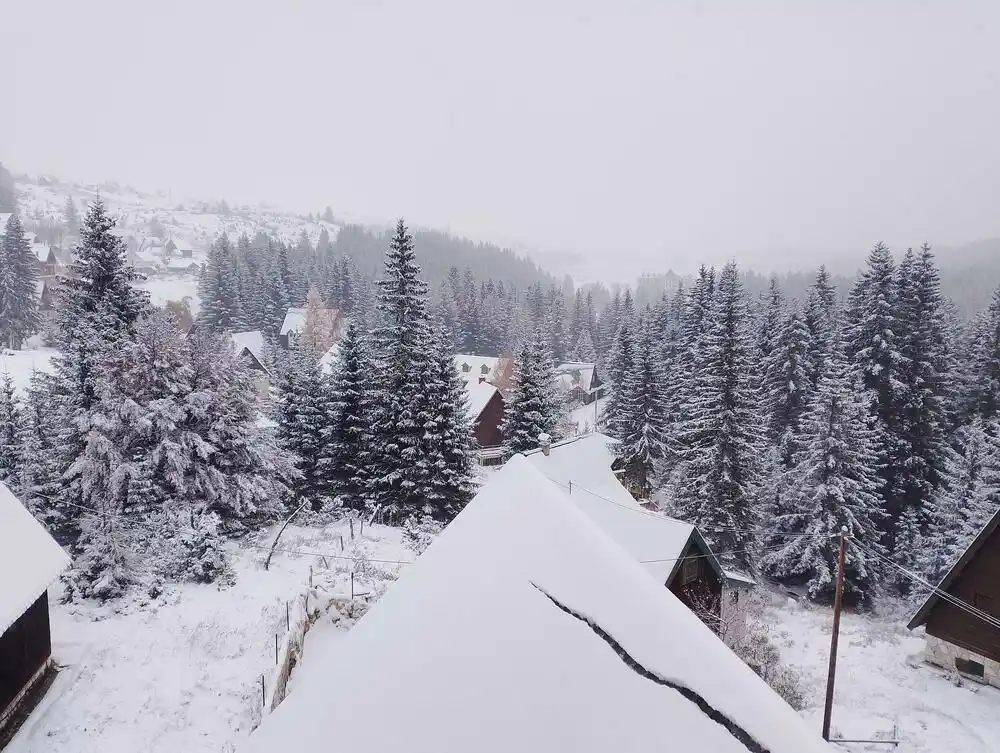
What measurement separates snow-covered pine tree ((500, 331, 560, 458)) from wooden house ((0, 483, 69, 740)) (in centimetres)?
2294

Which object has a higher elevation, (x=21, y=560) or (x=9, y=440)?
(x=9, y=440)

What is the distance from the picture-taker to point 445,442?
25156 mm

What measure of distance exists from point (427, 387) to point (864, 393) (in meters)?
23.6

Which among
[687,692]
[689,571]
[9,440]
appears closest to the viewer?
[687,692]

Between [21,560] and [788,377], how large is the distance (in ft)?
125

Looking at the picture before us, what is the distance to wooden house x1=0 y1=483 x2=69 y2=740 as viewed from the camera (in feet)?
33.6

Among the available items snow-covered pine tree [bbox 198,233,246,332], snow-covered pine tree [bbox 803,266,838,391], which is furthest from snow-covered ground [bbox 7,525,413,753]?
snow-covered pine tree [bbox 198,233,246,332]

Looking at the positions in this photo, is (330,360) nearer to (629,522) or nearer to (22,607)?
(629,522)

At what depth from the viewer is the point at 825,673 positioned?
17188 mm

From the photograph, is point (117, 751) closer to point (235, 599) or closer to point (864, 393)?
point (235, 599)

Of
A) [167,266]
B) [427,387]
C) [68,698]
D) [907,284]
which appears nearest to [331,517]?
[427,387]

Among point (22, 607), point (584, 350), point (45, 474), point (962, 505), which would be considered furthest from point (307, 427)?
point (584, 350)

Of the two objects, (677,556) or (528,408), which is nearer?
(677,556)

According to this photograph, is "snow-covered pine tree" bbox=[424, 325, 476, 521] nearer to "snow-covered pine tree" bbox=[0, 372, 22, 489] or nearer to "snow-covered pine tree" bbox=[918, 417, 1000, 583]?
"snow-covered pine tree" bbox=[0, 372, 22, 489]
